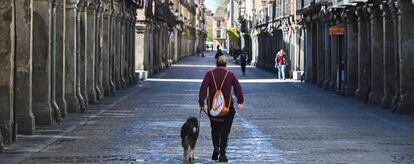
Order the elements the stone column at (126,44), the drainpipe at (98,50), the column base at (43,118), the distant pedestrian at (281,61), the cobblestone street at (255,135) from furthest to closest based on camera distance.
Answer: the distant pedestrian at (281,61), the stone column at (126,44), the drainpipe at (98,50), the column base at (43,118), the cobblestone street at (255,135)

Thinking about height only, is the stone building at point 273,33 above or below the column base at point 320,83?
above

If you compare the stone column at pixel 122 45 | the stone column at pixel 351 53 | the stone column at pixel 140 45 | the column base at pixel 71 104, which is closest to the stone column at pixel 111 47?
the stone column at pixel 122 45

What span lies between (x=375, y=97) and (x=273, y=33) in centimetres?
3676

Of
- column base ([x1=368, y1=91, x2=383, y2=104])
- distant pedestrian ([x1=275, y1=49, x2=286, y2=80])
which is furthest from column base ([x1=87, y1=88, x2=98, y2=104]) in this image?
distant pedestrian ([x1=275, y1=49, x2=286, y2=80])

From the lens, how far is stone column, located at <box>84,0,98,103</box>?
2808cm

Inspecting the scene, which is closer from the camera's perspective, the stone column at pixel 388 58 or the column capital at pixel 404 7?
the column capital at pixel 404 7

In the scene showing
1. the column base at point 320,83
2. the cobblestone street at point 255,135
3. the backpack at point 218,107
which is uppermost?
the backpack at point 218,107

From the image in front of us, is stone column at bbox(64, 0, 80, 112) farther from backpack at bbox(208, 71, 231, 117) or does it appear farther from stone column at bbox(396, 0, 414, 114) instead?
backpack at bbox(208, 71, 231, 117)

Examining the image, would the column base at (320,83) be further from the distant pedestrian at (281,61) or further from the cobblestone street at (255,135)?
the cobblestone street at (255,135)

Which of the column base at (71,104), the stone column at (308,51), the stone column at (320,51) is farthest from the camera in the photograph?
the stone column at (308,51)

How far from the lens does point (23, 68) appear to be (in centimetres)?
1791

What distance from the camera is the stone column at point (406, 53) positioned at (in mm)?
23797

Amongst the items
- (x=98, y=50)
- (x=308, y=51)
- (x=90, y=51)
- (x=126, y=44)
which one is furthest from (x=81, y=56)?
(x=308, y=51)

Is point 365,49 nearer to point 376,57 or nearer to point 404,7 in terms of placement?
point 376,57
